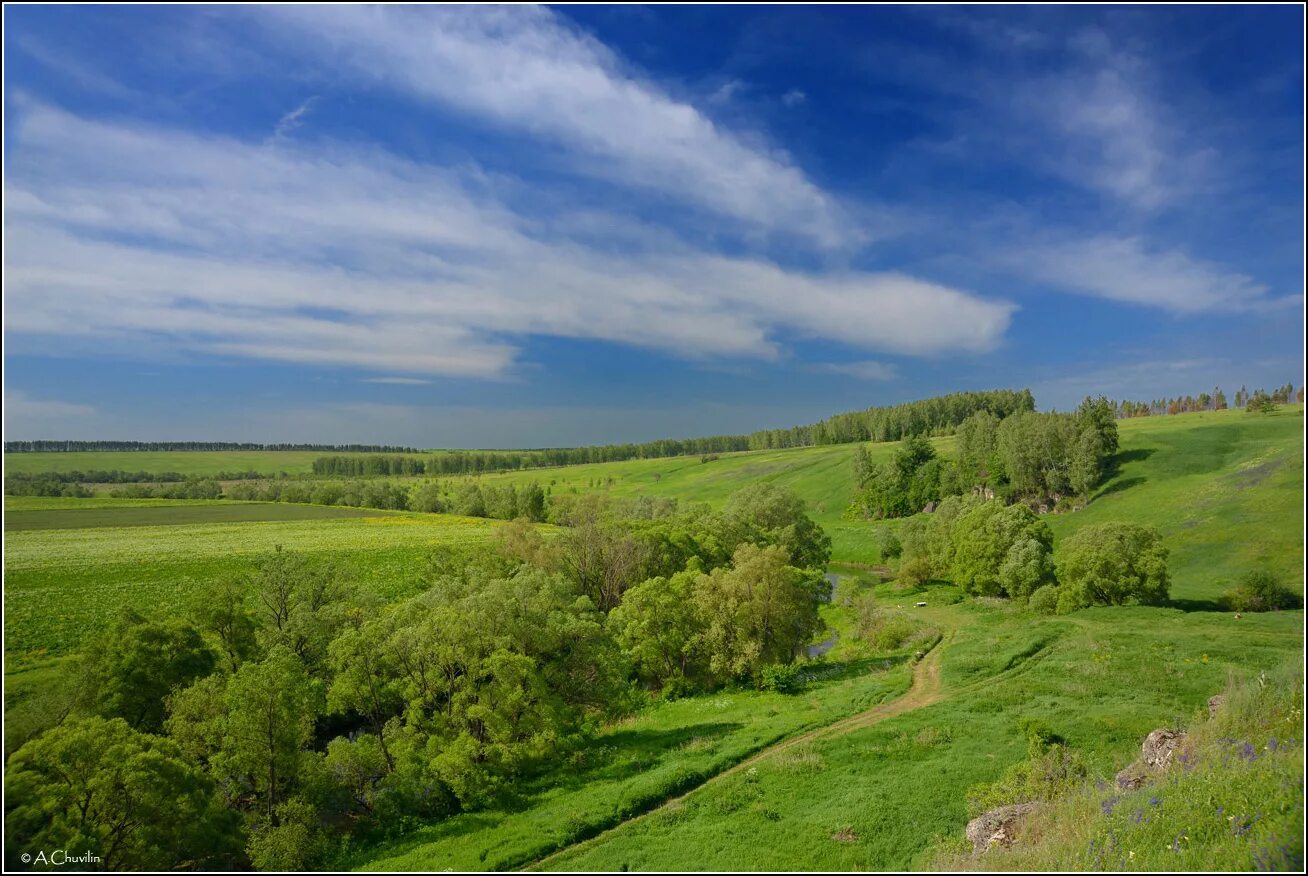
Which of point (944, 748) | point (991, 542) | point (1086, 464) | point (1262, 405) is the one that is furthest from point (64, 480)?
point (1262, 405)

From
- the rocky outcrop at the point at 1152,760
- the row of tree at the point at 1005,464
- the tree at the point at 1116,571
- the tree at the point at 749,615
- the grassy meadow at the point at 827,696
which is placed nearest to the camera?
the rocky outcrop at the point at 1152,760

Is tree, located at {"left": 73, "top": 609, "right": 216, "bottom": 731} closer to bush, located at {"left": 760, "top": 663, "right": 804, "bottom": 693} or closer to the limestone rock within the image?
bush, located at {"left": 760, "top": 663, "right": 804, "bottom": 693}

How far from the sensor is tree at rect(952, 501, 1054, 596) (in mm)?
63312

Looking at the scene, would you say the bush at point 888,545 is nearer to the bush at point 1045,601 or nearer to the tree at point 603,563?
the bush at point 1045,601

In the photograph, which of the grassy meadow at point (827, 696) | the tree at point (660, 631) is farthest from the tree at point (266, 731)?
the tree at point (660, 631)

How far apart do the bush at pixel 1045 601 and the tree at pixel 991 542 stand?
528cm

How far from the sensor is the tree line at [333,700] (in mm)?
20500

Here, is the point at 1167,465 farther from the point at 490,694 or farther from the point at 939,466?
the point at 490,694

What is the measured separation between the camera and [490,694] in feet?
97.9

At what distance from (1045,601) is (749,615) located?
99.0ft

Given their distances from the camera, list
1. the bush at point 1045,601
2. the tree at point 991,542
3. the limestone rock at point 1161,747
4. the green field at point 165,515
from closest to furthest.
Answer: the limestone rock at point 1161,747 → the bush at point 1045,601 → the green field at point 165,515 → the tree at point 991,542

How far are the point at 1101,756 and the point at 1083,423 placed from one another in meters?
102

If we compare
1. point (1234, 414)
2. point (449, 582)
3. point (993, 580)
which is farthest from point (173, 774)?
point (1234, 414)

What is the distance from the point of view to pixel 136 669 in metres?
29.3
